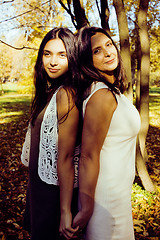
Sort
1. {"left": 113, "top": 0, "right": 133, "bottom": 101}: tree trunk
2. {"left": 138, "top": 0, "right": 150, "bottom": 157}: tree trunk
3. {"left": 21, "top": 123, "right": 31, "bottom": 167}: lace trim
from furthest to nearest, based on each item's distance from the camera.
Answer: {"left": 138, "top": 0, "right": 150, "bottom": 157}: tree trunk
{"left": 113, "top": 0, "right": 133, "bottom": 101}: tree trunk
{"left": 21, "top": 123, "right": 31, "bottom": 167}: lace trim

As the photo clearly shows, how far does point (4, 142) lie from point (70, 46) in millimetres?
6446

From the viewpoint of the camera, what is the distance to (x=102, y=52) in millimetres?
1507

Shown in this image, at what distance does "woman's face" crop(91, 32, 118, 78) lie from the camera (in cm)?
150

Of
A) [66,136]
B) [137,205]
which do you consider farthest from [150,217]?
[66,136]

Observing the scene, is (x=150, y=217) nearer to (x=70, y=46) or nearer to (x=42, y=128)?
(x=42, y=128)

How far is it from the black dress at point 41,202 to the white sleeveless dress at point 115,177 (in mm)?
240

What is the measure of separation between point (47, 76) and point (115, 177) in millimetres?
879

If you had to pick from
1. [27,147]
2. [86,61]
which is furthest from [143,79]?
[27,147]

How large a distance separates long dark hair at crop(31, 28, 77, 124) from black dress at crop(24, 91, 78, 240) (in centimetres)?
19

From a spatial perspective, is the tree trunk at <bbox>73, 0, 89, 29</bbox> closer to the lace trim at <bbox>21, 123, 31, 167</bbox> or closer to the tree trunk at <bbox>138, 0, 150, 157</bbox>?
the tree trunk at <bbox>138, 0, 150, 157</bbox>

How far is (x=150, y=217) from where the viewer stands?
323 cm

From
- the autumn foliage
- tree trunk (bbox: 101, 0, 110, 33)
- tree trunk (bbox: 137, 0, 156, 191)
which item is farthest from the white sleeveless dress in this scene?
tree trunk (bbox: 101, 0, 110, 33)

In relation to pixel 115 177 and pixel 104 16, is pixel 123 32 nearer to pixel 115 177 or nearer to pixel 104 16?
pixel 104 16

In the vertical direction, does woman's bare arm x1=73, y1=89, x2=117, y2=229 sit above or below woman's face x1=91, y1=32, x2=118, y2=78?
below
